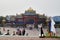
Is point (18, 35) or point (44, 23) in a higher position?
point (44, 23)

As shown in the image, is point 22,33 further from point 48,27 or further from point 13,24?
point 48,27

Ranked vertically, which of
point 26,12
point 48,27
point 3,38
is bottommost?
point 3,38

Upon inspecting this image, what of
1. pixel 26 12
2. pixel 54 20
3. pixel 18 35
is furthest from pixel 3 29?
pixel 54 20

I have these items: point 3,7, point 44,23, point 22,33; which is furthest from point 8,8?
point 44,23

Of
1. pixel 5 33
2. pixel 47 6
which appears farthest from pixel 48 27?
pixel 5 33

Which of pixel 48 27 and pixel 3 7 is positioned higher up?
pixel 3 7

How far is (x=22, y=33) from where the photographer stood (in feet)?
4.32

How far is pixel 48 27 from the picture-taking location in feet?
4.28

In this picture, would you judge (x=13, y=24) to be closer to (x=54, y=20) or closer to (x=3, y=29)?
(x=3, y=29)

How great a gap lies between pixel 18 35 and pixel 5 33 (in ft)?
0.45

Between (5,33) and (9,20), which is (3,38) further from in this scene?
(9,20)

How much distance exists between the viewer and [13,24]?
132cm

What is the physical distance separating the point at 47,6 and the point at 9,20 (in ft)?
1.41

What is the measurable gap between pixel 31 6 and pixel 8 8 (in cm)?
25
